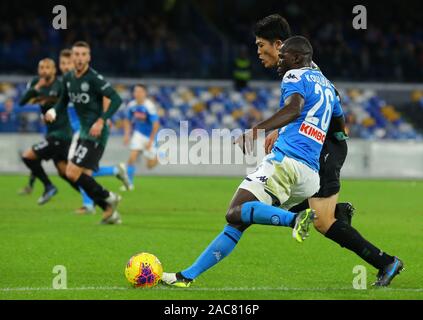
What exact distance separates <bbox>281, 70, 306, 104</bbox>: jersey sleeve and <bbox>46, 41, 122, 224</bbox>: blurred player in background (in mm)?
4989

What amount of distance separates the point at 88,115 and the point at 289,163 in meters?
5.61

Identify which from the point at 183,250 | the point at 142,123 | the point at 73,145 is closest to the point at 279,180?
the point at 183,250

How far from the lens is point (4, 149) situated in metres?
23.2

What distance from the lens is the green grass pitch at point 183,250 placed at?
7.68m

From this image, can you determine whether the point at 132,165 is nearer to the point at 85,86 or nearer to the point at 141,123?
the point at 141,123

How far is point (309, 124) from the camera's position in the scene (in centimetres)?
769

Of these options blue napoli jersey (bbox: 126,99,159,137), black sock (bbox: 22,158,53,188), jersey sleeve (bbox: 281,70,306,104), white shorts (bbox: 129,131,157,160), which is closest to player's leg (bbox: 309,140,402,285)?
jersey sleeve (bbox: 281,70,306,104)

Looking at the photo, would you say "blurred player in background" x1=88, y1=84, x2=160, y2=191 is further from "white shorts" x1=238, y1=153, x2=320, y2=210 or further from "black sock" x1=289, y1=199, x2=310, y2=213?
"white shorts" x1=238, y1=153, x2=320, y2=210

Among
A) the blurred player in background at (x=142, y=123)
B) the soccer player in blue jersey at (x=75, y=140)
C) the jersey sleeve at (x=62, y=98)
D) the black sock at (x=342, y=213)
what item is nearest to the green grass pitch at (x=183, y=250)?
the soccer player in blue jersey at (x=75, y=140)

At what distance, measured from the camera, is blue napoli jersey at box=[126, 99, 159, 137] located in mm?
20547

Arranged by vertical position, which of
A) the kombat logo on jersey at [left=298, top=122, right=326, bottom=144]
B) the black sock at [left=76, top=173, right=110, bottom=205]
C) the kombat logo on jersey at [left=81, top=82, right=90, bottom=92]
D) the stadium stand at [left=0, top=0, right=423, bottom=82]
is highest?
the stadium stand at [left=0, top=0, right=423, bottom=82]

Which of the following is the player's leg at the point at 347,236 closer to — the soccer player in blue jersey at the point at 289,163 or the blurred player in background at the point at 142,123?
the soccer player in blue jersey at the point at 289,163

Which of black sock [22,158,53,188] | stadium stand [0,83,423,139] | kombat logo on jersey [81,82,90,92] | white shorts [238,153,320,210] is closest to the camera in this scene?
white shorts [238,153,320,210]
